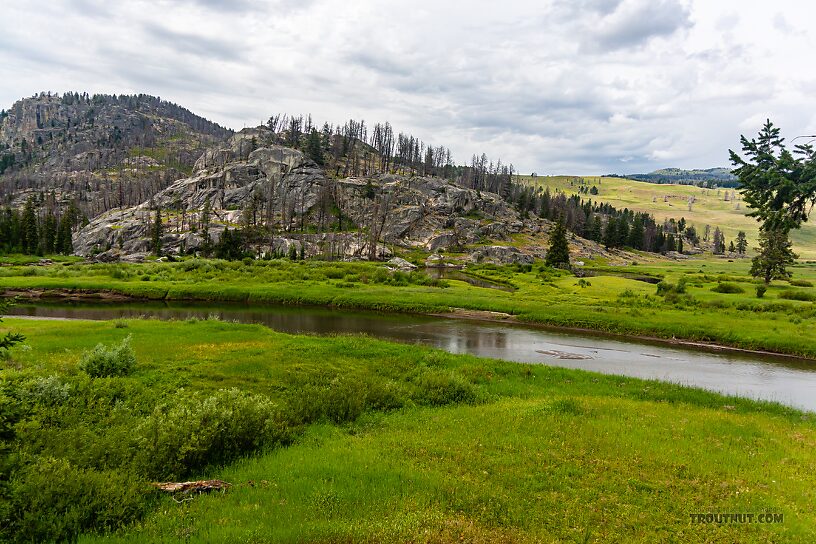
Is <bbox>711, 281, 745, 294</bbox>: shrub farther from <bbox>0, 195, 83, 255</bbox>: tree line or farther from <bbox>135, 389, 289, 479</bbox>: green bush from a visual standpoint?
<bbox>0, 195, 83, 255</bbox>: tree line

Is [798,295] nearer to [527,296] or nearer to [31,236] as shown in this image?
[527,296]

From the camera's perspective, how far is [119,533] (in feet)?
27.0

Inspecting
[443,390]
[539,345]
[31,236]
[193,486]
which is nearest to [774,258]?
[539,345]

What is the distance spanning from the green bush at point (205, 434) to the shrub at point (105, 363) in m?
7.70

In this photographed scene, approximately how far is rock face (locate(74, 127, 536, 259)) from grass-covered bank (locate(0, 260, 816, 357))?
67475 mm

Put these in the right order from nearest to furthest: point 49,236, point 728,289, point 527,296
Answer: point 527,296, point 728,289, point 49,236

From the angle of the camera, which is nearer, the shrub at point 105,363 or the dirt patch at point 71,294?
the shrub at point 105,363

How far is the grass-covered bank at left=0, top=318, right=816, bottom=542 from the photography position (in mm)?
8727

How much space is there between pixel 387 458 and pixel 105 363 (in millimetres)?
15411

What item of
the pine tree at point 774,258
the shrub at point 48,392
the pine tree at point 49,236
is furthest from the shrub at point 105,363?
the pine tree at point 49,236

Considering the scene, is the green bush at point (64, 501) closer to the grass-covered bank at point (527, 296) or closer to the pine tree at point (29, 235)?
the grass-covered bank at point (527, 296)

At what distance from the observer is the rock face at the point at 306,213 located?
493ft

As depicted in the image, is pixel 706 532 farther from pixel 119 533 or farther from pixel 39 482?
pixel 39 482
